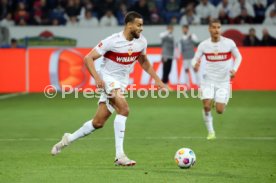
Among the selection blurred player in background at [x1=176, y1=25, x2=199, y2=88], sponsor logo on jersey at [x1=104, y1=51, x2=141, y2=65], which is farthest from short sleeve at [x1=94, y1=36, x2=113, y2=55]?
blurred player in background at [x1=176, y1=25, x2=199, y2=88]

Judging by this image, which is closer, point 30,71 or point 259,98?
point 259,98

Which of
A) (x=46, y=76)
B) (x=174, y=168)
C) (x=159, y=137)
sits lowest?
(x=46, y=76)

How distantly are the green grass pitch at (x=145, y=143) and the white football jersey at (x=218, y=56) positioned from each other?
111 cm

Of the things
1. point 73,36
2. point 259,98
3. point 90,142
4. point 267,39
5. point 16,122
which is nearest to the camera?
point 90,142

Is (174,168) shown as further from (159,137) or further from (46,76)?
(46,76)

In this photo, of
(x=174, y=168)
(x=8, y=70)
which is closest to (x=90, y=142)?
(x=174, y=168)

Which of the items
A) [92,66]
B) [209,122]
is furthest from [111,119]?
[92,66]

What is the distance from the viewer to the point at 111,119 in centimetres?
1723

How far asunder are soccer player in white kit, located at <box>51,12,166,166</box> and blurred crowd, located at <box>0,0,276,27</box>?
16715mm

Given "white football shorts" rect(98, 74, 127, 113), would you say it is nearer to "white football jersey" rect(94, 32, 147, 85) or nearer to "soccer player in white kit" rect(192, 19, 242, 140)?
"white football jersey" rect(94, 32, 147, 85)

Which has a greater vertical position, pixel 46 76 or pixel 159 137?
pixel 159 137

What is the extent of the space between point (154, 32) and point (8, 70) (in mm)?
5958

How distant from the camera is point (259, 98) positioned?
21.7 m

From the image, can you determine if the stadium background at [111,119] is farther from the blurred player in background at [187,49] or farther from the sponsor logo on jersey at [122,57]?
the sponsor logo on jersey at [122,57]
